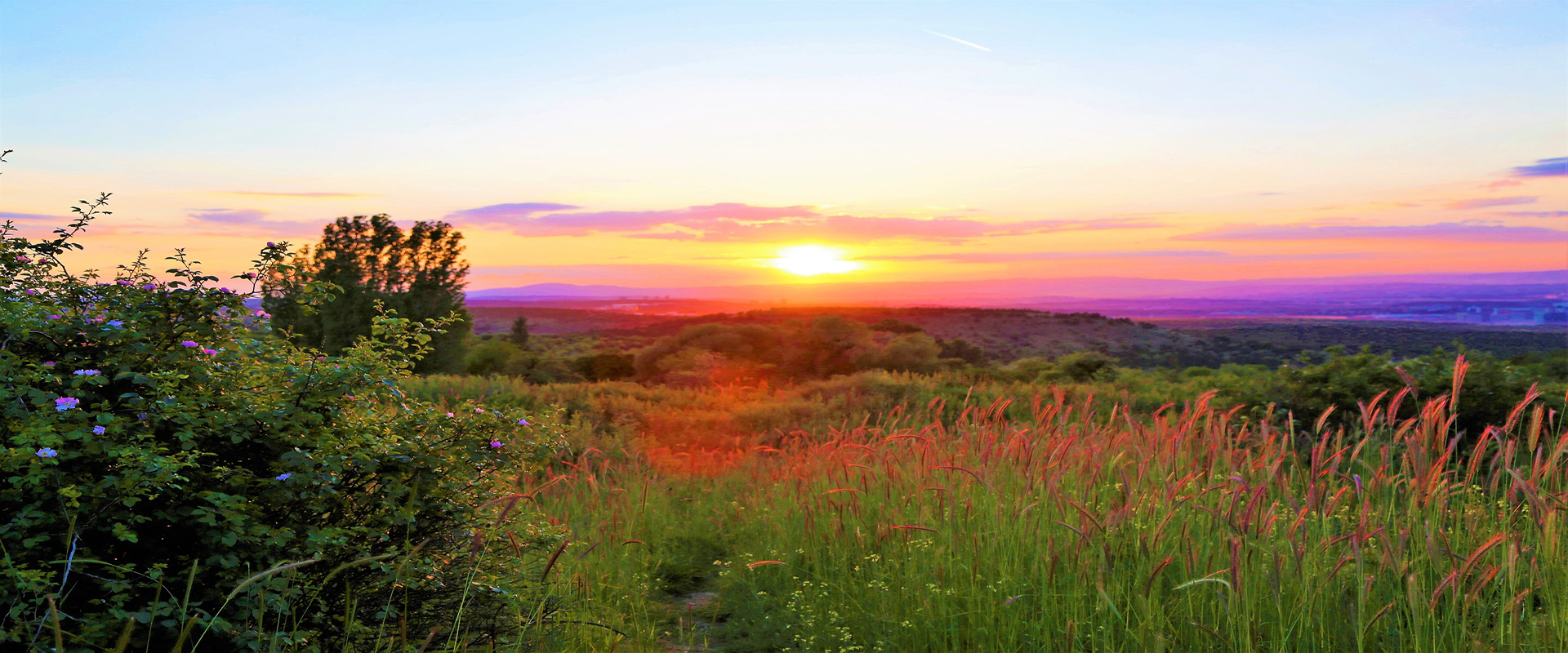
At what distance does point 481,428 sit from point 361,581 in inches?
33.2

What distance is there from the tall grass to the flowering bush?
1166 millimetres

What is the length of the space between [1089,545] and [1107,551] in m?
0.68

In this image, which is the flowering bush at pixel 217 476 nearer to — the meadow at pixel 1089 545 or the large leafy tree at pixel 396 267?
the meadow at pixel 1089 545

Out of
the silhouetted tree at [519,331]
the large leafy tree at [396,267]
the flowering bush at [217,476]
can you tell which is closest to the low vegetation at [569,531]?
the flowering bush at [217,476]

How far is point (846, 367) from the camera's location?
2673 centimetres

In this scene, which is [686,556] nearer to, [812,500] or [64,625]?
[812,500]

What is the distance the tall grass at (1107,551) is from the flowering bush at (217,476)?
117 centimetres

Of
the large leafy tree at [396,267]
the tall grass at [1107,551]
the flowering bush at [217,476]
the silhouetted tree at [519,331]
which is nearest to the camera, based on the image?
the flowering bush at [217,476]

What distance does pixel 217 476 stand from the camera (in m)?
3.26

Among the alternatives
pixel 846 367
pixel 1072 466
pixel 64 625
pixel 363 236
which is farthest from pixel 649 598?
pixel 363 236

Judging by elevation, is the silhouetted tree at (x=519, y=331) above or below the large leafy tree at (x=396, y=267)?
below

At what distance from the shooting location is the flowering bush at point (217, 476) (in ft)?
9.77

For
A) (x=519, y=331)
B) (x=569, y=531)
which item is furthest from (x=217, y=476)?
(x=519, y=331)

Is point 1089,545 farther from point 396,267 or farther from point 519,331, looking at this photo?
point 519,331
